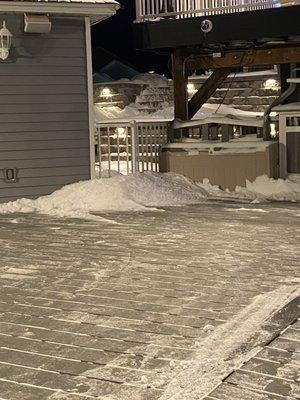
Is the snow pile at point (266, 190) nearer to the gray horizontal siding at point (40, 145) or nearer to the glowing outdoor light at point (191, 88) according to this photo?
the gray horizontal siding at point (40, 145)

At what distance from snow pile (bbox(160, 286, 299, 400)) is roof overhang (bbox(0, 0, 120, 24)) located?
22.3 ft

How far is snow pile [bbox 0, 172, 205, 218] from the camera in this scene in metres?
9.79

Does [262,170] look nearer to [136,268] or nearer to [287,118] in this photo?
[287,118]

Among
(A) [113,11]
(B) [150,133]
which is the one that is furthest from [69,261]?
(B) [150,133]

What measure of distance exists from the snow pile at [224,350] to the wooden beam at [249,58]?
24.9 ft

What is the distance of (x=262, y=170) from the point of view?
1117 cm

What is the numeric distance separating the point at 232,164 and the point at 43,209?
350 cm

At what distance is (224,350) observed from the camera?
374 cm

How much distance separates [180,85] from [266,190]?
3.18 m

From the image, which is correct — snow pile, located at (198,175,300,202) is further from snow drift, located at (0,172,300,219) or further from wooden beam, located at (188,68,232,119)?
wooden beam, located at (188,68,232,119)

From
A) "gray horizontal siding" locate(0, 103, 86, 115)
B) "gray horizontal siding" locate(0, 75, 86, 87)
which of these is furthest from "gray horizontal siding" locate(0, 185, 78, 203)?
"gray horizontal siding" locate(0, 75, 86, 87)

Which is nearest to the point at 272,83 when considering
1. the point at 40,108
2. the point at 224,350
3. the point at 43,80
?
the point at 43,80

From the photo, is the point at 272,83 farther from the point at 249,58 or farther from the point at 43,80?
the point at 43,80

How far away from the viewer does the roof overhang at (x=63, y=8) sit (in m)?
9.81
